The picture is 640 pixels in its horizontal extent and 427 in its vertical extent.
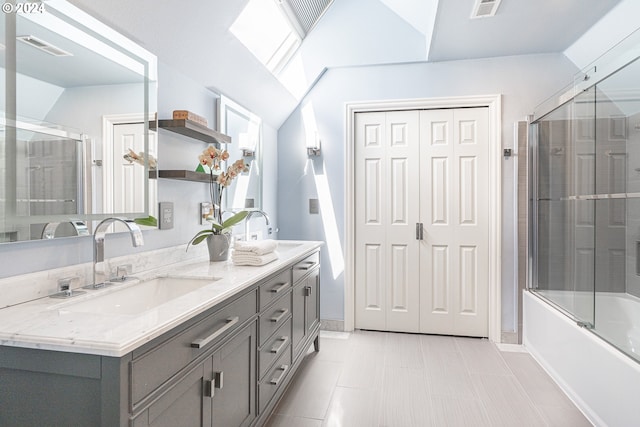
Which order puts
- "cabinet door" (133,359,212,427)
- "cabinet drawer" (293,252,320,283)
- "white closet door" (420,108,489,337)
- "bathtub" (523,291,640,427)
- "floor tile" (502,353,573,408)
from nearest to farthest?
"cabinet door" (133,359,212,427) < "bathtub" (523,291,640,427) < "floor tile" (502,353,573,408) < "cabinet drawer" (293,252,320,283) < "white closet door" (420,108,489,337)

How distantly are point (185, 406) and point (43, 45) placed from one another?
1.28 metres

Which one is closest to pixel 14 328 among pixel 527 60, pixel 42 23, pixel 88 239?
pixel 88 239

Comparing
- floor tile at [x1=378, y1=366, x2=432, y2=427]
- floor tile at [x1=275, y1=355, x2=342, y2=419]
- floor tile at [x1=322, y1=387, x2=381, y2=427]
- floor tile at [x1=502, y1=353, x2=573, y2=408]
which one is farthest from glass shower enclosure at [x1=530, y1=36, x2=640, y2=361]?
floor tile at [x1=275, y1=355, x2=342, y2=419]

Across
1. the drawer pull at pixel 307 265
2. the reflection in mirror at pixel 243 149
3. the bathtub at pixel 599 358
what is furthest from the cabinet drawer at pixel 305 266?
the bathtub at pixel 599 358

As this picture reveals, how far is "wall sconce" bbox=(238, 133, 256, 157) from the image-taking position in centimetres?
285

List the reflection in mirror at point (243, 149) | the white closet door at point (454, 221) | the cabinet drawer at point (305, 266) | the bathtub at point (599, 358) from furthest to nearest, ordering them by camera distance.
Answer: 1. the white closet door at point (454, 221)
2. the reflection in mirror at point (243, 149)
3. the cabinet drawer at point (305, 266)
4. the bathtub at point (599, 358)

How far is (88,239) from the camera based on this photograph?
150cm

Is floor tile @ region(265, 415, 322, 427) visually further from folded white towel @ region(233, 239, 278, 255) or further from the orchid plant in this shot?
the orchid plant

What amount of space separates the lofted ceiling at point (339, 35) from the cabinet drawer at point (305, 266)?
50.2 inches

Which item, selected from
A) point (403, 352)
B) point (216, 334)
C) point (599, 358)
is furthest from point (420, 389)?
point (216, 334)

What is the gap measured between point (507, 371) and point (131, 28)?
311 centimetres

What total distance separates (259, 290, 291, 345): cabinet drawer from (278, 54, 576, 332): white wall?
1405mm

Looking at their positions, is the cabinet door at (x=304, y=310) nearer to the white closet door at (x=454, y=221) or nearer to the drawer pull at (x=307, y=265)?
the drawer pull at (x=307, y=265)

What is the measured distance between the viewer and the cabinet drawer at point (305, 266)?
2.40 metres
